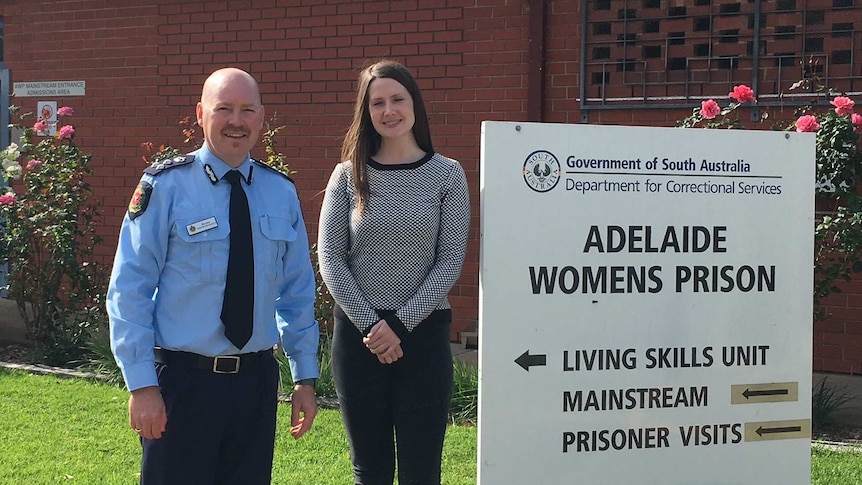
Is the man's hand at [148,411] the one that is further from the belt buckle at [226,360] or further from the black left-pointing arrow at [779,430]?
the black left-pointing arrow at [779,430]

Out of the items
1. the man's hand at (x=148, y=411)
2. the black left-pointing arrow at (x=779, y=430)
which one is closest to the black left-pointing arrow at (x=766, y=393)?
the black left-pointing arrow at (x=779, y=430)

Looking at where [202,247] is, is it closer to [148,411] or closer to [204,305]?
[204,305]

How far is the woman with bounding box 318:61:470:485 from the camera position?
3102 mm

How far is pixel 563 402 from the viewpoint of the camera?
10.5 feet

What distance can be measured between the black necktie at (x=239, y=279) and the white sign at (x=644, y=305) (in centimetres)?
75

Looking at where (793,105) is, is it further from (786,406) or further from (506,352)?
(506,352)

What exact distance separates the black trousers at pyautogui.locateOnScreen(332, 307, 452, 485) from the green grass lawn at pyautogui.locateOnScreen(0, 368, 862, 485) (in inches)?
54.7

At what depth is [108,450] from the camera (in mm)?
5016

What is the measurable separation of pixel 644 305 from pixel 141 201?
168cm

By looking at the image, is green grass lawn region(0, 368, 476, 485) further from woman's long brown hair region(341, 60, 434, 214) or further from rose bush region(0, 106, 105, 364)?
woman's long brown hair region(341, 60, 434, 214)

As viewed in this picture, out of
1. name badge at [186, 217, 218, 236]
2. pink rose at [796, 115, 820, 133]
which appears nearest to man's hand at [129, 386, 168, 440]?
name badge at [186, 217, 218, 236]

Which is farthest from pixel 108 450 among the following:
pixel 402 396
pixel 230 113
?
pixel 230 113

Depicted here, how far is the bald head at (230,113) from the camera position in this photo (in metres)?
2.78

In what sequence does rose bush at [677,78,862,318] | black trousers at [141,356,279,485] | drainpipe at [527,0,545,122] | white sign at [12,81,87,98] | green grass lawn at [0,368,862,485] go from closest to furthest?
1. black trousers at [141,356,279,485]
2. green grass lawn at [0,368,862,485]
3. rose bush at [677,78,862,318]
4. drainpipe at [527,0,545,122]
5. white sign at [12,81,87,98]
